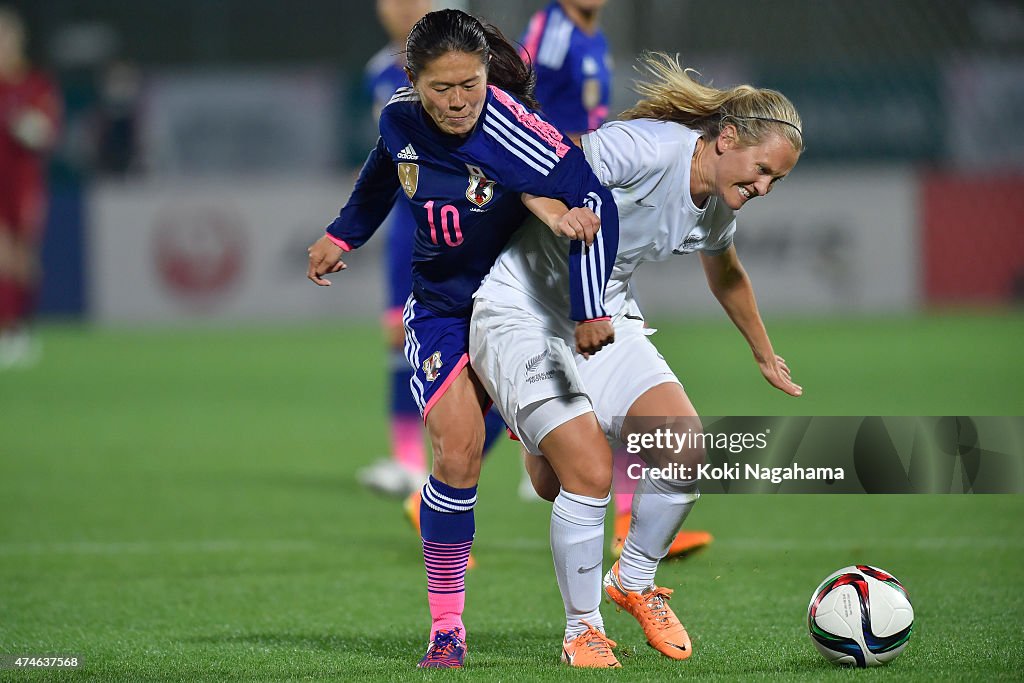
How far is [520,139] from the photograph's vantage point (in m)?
3.67

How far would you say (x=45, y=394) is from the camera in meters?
11.5

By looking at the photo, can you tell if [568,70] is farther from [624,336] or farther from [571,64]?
[624,336]

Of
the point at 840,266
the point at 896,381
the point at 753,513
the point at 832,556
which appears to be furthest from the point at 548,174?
the point at 840,266

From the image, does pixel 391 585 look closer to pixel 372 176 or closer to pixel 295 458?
pixel 372 176

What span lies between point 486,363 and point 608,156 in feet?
2.09

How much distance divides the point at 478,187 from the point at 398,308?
120 inches

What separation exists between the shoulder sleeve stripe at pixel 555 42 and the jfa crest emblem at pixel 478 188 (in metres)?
→ 2.31

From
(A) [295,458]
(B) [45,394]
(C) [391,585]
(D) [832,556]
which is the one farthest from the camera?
(B) [45,394]

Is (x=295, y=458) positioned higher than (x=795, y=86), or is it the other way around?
(x=795, y=86)

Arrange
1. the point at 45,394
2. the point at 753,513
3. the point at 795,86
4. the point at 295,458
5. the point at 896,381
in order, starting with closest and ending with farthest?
the point at 753,513 < the point at 295,458 < the point at 896,381 < the point at 45,394 < the point at 795,86

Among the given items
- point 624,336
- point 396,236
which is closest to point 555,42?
point 396,236

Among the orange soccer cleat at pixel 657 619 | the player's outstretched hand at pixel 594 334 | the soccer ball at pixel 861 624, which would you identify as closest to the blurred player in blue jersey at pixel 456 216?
the player's outstretched hand at pixel 594 334

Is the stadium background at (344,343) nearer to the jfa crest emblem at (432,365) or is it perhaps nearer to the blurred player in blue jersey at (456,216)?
the blurred player in blue jersey at (456,216)

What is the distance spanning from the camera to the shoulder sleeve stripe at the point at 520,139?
12.0 ft
